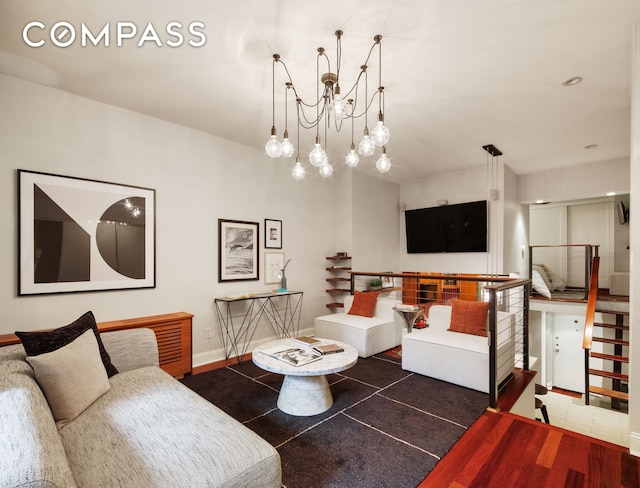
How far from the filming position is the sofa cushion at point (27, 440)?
89cm

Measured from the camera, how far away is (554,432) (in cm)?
221

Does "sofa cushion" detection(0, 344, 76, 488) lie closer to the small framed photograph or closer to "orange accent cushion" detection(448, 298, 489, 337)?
"orange accent cushion" detection(448, 298, 489, 337)

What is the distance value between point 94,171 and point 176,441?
2.71 metres

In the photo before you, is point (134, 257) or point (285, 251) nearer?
point (134, 257)

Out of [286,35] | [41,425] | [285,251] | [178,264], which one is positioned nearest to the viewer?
[41,425]

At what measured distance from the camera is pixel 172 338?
3.20 meters

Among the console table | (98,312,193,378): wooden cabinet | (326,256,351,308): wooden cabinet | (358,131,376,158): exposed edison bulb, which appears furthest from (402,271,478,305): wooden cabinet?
(98,312,193,378): wooden cabinet

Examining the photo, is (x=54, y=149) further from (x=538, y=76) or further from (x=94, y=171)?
(x=538, y=76)

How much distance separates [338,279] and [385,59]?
11.4 ft

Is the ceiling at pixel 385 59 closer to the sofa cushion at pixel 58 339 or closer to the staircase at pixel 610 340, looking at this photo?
the sofa cushion at pixel 58 339

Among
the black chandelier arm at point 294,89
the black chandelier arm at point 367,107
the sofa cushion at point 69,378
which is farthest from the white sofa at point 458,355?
the sofa cushion at point 69,378

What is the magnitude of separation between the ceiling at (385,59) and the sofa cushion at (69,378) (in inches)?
81.2

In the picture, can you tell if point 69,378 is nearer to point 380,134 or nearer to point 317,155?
point 317,155

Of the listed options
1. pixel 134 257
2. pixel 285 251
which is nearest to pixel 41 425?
pixel 134 257
